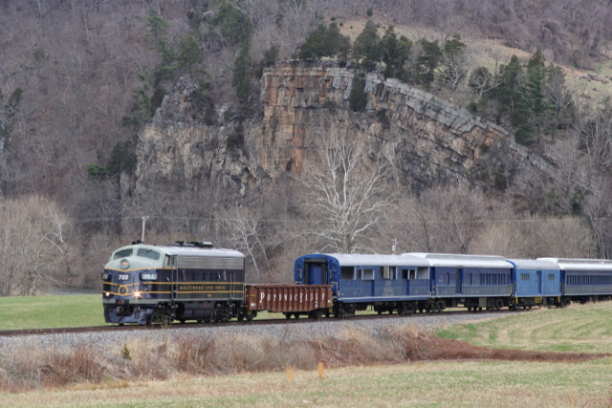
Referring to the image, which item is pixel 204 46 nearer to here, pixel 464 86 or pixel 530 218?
pixel 464 86

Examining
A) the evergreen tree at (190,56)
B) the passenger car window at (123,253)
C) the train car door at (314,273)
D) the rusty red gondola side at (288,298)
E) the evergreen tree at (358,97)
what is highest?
the evergreen tree at (190,56)

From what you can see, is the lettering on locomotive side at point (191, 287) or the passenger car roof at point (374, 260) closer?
the lettering on locomotive side at point (191, 287)

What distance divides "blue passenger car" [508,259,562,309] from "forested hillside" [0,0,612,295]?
20821mm

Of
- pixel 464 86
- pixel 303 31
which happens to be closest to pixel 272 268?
pixel 464 86

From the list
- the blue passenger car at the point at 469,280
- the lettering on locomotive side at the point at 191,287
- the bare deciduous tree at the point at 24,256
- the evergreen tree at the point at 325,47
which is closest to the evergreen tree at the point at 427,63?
the evergreen tree at the point at 325,47

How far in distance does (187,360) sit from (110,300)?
22.7 feet

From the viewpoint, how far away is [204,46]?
580 ft

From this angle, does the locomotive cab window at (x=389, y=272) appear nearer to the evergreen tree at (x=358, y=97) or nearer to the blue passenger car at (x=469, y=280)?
the blue passenger car at (x=469, y=280)

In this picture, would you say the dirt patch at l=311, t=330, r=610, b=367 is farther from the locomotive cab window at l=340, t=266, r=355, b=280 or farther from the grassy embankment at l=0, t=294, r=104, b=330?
the grassy embankment at l=0, t=294, r=104, b=330

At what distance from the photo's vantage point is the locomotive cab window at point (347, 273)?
4512 centimetres

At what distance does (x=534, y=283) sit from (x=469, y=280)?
325 inches

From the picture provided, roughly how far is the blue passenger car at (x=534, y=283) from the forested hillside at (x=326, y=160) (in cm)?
2082

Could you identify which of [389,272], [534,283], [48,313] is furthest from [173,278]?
[534,283]

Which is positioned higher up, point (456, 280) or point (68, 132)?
point (68, 132)
